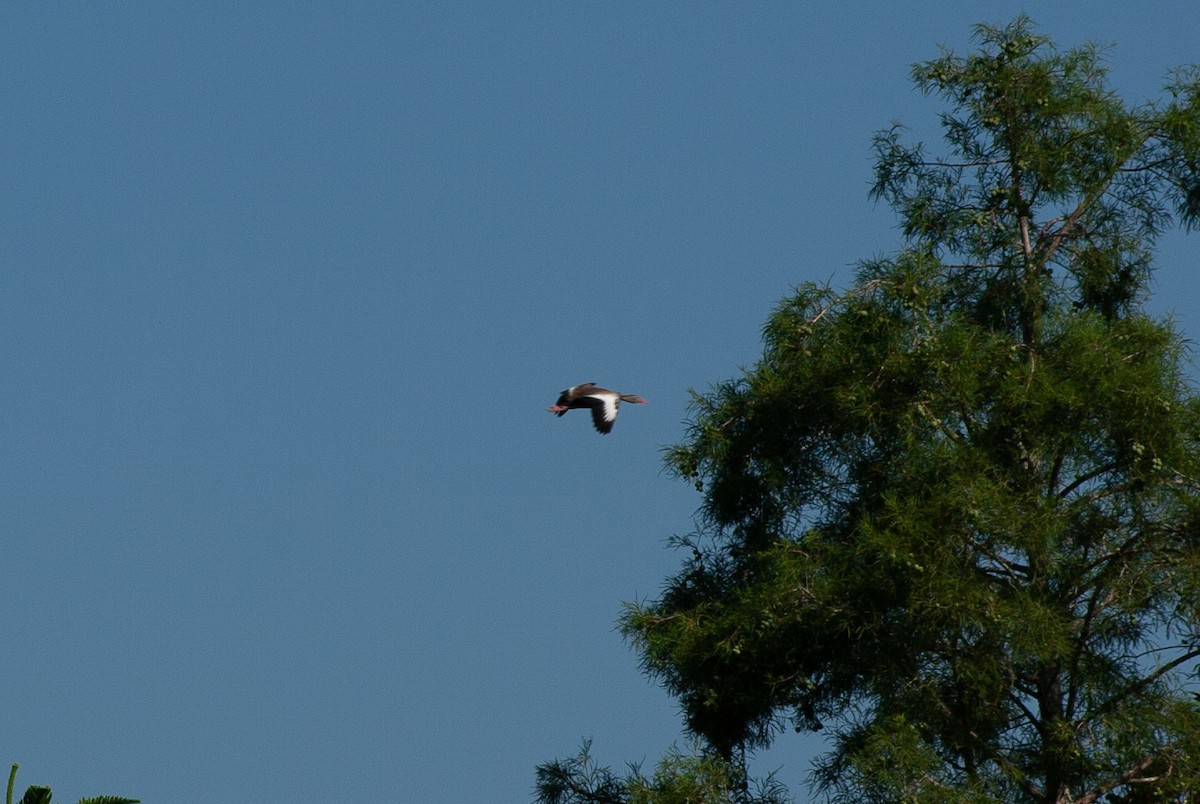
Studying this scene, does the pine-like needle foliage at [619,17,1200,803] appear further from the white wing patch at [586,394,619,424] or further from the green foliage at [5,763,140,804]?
the green foliage at [5,763,140,804]

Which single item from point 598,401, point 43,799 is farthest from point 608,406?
point 43,799

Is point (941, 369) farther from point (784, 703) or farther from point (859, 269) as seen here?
point (784, 703)

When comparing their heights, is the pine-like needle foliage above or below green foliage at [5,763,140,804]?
above

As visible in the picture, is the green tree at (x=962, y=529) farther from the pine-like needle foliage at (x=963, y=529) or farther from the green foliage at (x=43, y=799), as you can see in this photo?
the green foliage at (x=43, y=799)

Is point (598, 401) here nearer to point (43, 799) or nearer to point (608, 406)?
point (608, 406)

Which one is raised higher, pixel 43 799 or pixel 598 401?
pixel 598 401

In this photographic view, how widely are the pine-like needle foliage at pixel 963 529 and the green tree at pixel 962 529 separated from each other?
0.03 metres

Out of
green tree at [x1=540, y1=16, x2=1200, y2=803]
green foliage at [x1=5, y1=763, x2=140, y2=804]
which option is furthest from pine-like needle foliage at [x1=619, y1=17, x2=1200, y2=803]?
green foliage at [x1=5, y1=763, x2=140, y2=804]

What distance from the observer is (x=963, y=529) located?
18547mm

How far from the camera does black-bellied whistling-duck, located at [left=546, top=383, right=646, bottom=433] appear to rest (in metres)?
20.9

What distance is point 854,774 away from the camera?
18844 millimetres

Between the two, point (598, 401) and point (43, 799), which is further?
point (598, 401)

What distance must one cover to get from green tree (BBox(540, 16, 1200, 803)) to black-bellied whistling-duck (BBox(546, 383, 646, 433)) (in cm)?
86

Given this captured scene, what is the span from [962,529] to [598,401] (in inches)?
158
